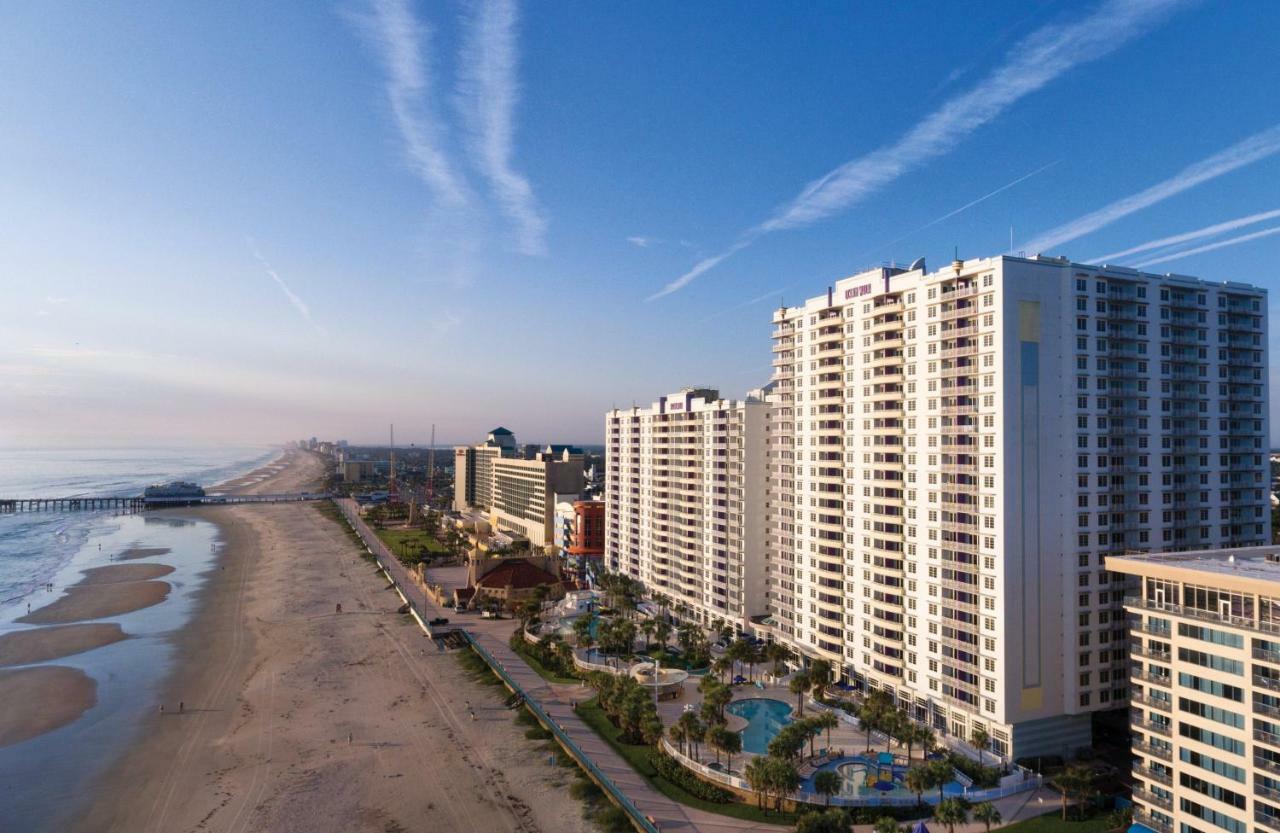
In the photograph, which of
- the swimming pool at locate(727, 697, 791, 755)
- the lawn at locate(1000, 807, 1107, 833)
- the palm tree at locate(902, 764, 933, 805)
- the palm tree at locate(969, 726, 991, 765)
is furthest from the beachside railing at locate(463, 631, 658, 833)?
the palm tree at locate(969, 726, 991, 765)

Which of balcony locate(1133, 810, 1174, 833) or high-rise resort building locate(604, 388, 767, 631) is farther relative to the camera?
high-rise resort building locate(604, 388, 767, 631)

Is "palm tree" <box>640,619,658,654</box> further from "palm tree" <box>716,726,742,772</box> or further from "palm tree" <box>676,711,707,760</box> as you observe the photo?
"palm tree" <box>716,726,742,772</box>

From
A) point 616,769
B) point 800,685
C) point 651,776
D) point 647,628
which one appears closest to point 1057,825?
point 800,685

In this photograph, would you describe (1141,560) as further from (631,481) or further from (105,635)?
(105,635)

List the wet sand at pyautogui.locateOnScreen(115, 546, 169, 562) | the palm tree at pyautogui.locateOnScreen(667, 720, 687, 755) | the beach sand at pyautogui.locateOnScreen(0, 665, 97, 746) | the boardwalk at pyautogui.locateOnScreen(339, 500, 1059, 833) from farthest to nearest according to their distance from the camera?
the wet sand at pyautogui.locateOnScreen(115, 546, 169, 562)
the beach sand at pyautogui.locateOnScreen(0, 665, 97, 746)
the palm tree at pyautogui.locateOnScreen(667, 720, 687, 755)
the boardwalk at pyautogui.locateOnScreen(339, 500, 1059, 833)

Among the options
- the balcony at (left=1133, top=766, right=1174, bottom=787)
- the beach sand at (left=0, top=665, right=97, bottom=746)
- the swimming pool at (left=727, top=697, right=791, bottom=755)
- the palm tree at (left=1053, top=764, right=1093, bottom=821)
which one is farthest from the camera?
the beach sand at (left=0, top=665, right=97, bottom=746)

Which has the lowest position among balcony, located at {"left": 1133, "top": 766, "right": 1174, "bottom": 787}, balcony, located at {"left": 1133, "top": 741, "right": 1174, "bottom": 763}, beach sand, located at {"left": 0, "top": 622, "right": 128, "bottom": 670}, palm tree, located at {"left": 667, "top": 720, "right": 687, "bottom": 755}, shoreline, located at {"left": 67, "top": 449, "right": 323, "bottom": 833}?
beach sand, located at {"left": 0, "top": 622, "right": 128, "bottom": 670}

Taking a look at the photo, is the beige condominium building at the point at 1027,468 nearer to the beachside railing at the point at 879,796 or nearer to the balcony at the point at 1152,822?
the beachside railing at the point at 879,796
